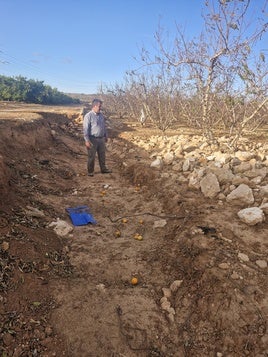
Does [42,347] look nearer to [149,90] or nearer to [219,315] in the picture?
[219,315]

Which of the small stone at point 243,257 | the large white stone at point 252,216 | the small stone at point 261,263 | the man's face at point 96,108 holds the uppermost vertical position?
the man's face at point 96,108

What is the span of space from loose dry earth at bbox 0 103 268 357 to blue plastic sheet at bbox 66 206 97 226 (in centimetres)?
13

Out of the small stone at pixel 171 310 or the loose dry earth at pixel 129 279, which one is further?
the small stone at pixel 171 310

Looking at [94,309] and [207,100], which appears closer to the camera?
[94,309]

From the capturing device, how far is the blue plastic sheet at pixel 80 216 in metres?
4.74

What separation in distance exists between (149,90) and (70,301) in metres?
13.6

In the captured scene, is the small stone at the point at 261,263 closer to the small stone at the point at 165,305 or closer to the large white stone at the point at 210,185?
the small stone at the point at 165,305

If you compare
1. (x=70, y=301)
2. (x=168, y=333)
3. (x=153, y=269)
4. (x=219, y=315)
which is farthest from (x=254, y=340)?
(x=70, y=301)

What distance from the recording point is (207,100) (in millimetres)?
8008

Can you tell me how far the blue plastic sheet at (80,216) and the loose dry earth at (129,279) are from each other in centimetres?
13

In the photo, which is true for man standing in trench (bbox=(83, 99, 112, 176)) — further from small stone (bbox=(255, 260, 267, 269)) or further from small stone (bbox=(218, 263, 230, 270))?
small stone (bbox=(255, 260, 267, 269))

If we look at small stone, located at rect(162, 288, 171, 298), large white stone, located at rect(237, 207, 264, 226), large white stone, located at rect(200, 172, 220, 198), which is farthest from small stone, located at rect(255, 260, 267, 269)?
large white stone, located at rect(200, 172, 220, 198)

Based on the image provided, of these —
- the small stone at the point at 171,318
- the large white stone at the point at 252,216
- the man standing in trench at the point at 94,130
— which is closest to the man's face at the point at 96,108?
the man standing in trench at the point at 94,130

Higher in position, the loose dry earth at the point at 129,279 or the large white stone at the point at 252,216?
the large white stone at the point at 252,216
